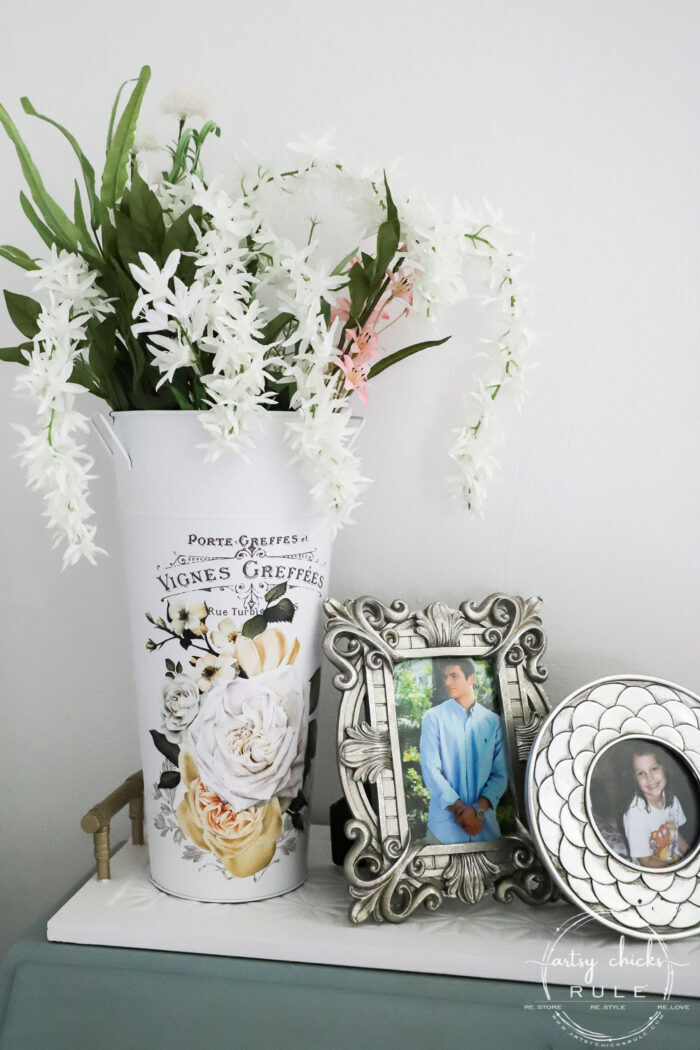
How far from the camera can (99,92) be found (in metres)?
1.01

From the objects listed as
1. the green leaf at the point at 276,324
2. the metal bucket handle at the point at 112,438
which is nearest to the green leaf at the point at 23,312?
the metal bucket handle at the point at 112,438

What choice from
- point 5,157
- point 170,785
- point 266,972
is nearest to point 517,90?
point 5,157

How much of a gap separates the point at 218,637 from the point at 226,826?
0.18 meters

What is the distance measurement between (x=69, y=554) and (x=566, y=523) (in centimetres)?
56

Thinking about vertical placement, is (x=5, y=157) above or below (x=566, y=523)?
above

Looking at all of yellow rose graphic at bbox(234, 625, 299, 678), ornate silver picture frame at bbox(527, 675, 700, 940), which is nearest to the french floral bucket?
yellow rose graphic at bbox(234, 625, 299, 678)

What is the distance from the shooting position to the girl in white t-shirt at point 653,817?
0.75 m

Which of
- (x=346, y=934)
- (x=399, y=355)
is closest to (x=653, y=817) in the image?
(x=346, y=934)

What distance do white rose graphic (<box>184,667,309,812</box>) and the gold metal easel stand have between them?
0.13 meters

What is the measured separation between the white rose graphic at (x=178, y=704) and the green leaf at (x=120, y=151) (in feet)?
1.47

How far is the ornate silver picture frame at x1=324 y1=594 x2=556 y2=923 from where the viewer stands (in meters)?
0.77

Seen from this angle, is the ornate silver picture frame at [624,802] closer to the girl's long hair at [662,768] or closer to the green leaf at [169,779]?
the girl's long hair at [662,768]

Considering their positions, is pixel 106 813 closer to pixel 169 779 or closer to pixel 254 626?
pixel 169 779

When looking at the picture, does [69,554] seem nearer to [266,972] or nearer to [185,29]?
[266,972]
